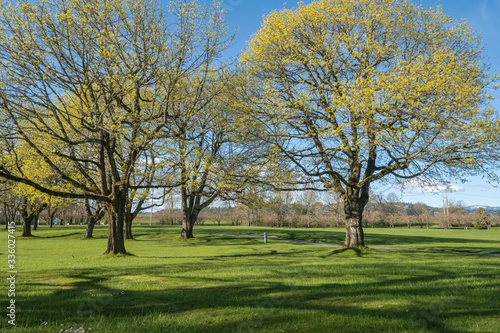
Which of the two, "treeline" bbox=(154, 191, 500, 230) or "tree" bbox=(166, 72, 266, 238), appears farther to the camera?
"treeline" bbox=(154, 191, 500, 230)

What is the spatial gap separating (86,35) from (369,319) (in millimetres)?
12983

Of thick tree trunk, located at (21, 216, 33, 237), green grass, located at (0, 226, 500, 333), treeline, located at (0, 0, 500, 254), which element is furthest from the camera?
thick tree trunk, located at (21, 216, 33, 237)

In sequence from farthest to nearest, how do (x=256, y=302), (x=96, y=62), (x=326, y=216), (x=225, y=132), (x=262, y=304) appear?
(x=326, y=216)
(x=225, y=132)
(x=96, y=62)
(x=256, y=302)
(x=262, y=304)

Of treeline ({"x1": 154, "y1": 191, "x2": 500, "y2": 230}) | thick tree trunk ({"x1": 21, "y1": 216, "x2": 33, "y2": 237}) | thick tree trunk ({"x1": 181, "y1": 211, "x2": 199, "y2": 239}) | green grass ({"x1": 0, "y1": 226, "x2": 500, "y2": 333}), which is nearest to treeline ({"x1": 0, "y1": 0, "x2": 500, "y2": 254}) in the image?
green grass ({"x1": 0, "y1": 226, "x2": 500, "y2": 333})

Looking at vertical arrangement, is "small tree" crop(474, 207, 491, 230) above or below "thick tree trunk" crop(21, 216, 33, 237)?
below

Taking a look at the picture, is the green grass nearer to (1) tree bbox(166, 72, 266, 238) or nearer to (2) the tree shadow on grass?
(2) the tree shadow on grass

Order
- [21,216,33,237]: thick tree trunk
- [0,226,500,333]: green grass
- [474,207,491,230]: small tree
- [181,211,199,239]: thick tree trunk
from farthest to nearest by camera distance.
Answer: [474,207,491,230]: small tree
[21,216,33,237]: thick tree trunk
[181,211,199,239]: thick tree trunk
[0,226,500,333]: green grass

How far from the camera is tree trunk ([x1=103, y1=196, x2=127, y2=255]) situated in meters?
14.6

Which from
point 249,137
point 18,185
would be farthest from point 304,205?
point 249,137

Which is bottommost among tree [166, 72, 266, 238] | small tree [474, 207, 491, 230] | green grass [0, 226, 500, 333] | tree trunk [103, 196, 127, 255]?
small tree [474, 207, 491, 230]

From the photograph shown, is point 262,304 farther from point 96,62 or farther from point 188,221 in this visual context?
point 188,221

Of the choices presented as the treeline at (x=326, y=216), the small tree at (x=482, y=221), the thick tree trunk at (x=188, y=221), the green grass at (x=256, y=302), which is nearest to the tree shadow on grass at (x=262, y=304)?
the green grass at (x=256, y=302)

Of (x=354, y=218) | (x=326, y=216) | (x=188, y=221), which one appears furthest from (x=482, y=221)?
(x=354, y=218)

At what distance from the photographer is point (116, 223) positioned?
581 inches
